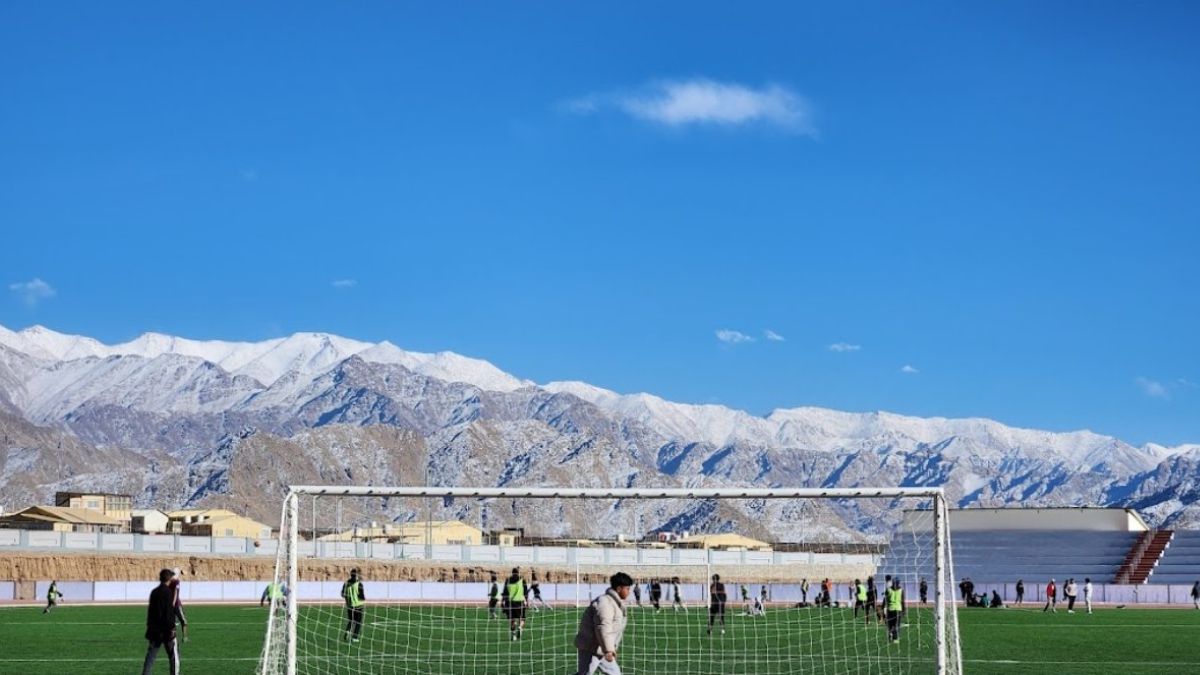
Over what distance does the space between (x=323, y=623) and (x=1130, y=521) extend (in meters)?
75.1

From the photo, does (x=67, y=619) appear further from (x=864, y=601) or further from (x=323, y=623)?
(x=864, y=601)

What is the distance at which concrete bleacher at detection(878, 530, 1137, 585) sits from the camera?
98.4 m

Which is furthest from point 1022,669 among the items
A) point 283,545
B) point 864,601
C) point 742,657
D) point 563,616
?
point 563,616

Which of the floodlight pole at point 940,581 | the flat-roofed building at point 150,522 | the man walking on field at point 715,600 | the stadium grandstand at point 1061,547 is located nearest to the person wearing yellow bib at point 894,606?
the man walking on field at point 715,600

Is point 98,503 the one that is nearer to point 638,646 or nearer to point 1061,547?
point 1061,547

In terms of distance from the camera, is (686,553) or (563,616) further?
(686,553)

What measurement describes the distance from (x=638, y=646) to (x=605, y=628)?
66.4 feet

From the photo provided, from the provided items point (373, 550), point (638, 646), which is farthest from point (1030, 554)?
point (638, 646)

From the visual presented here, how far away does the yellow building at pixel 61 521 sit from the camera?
128875mm

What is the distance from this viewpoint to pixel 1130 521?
10744cm

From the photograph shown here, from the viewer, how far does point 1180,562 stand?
316 feet

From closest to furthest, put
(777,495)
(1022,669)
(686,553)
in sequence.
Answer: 1. (777,495)
2. (1022,669)
3. (686,553)

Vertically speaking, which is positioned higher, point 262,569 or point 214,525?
point 214,525

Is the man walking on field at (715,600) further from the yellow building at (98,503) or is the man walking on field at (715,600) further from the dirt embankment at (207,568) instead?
the yellow building at (98,503)
